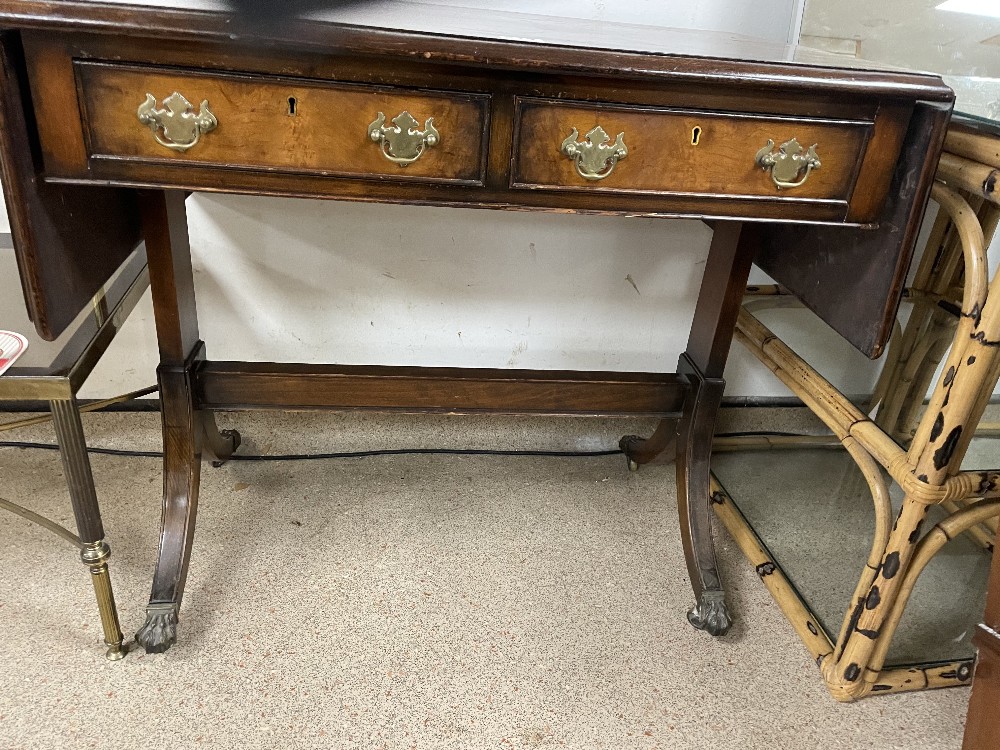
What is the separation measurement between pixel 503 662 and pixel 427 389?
0.44 m

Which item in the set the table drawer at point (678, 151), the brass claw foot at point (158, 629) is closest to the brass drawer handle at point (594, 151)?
the table drawer at point (678, 151)

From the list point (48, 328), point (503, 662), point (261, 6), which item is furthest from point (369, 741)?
point (261, 6)

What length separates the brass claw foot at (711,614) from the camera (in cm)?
118

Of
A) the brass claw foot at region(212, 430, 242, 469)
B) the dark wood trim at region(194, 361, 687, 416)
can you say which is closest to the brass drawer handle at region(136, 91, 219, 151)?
the dark wood trim at region(194, 361, 687, 416)

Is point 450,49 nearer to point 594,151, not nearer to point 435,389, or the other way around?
point 594,151

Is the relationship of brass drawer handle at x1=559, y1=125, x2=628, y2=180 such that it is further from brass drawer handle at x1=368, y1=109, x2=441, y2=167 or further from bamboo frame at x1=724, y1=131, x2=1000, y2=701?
bamboo frame at x1=724, y1=131, x2=1000, y2=701

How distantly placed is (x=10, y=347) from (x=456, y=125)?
0.65 metres

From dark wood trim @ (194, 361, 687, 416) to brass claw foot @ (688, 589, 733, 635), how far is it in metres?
0.32

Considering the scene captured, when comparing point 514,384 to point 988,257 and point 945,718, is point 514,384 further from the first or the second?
point 945,718

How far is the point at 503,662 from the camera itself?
1107 mm

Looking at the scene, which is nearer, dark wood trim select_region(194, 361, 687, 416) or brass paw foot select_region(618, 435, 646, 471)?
dark wood trim select_region(194, 361, 687, 416)

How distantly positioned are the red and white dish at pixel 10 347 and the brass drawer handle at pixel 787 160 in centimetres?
93

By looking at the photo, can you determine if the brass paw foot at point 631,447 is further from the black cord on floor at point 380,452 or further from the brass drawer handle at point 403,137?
the brass drawer handle at point 403,137

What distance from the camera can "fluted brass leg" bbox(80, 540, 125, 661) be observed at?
1.01 meters
